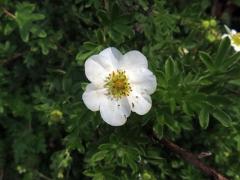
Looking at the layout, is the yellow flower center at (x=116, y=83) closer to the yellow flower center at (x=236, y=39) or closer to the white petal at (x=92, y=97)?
the white petal at (x=92, y=97)

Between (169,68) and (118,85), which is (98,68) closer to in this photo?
(118,85)

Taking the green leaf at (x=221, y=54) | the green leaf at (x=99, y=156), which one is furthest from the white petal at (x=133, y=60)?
the green leaf at (x=99, y=156)

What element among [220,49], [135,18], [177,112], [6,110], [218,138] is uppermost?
[220,49]

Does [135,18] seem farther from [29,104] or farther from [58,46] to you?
[29,104]

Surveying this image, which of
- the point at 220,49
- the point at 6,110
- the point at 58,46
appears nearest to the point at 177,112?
the point at 220,49

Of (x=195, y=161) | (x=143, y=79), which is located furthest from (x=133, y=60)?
(x=195, y=161)
